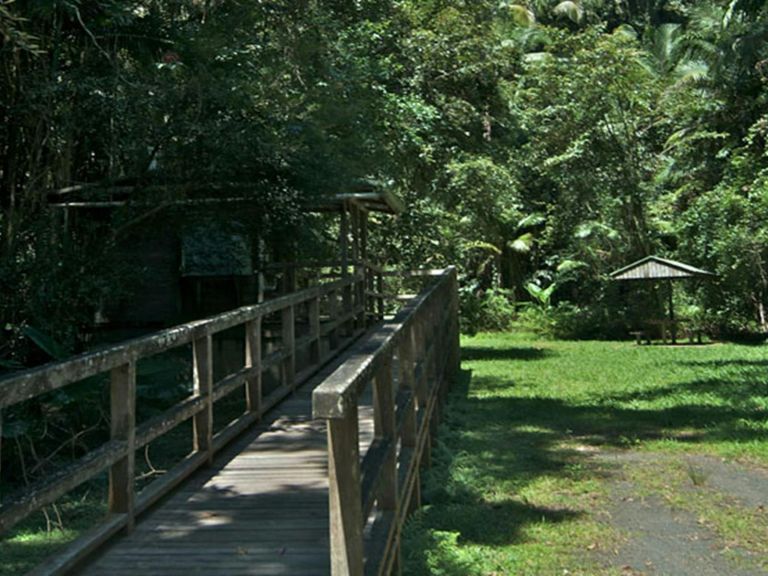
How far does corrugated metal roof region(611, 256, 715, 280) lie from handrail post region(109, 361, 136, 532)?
1861cm

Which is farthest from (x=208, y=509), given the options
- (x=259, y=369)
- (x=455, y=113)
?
(x=455, y=113)

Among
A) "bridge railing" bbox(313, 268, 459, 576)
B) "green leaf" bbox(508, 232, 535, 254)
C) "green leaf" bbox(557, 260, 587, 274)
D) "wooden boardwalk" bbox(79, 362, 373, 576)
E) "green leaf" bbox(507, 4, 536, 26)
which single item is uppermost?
"green leaf" bbox(507, 4, 536, 26)

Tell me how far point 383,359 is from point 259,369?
307 cm

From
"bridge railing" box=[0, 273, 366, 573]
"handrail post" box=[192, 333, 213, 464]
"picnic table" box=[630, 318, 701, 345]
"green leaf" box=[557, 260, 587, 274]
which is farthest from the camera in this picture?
"green leaf" box=[557, 260, 587, 274]

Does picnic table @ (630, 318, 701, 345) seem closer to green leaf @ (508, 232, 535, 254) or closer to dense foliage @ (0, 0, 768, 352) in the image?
dense foliage @ (0, 0, 768, 352)

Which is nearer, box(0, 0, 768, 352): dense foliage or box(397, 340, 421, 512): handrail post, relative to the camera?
box(397, 340, 421, 512): handrail post

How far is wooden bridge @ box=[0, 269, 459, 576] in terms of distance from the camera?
313cm

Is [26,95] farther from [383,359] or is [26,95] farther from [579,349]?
[579,349]

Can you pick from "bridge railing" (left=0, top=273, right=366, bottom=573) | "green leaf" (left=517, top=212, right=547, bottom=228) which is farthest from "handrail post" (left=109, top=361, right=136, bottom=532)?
"green leaf" (left=517, top=212, right=547, bottom=228)

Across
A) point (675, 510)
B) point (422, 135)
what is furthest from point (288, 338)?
point (422, 135)

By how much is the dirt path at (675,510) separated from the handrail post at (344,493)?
261 cm

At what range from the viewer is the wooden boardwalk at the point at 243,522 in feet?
12.8

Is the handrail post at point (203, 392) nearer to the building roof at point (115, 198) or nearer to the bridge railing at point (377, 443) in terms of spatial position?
the bridge railing at point (377, 443)

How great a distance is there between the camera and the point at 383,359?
4.09 m
